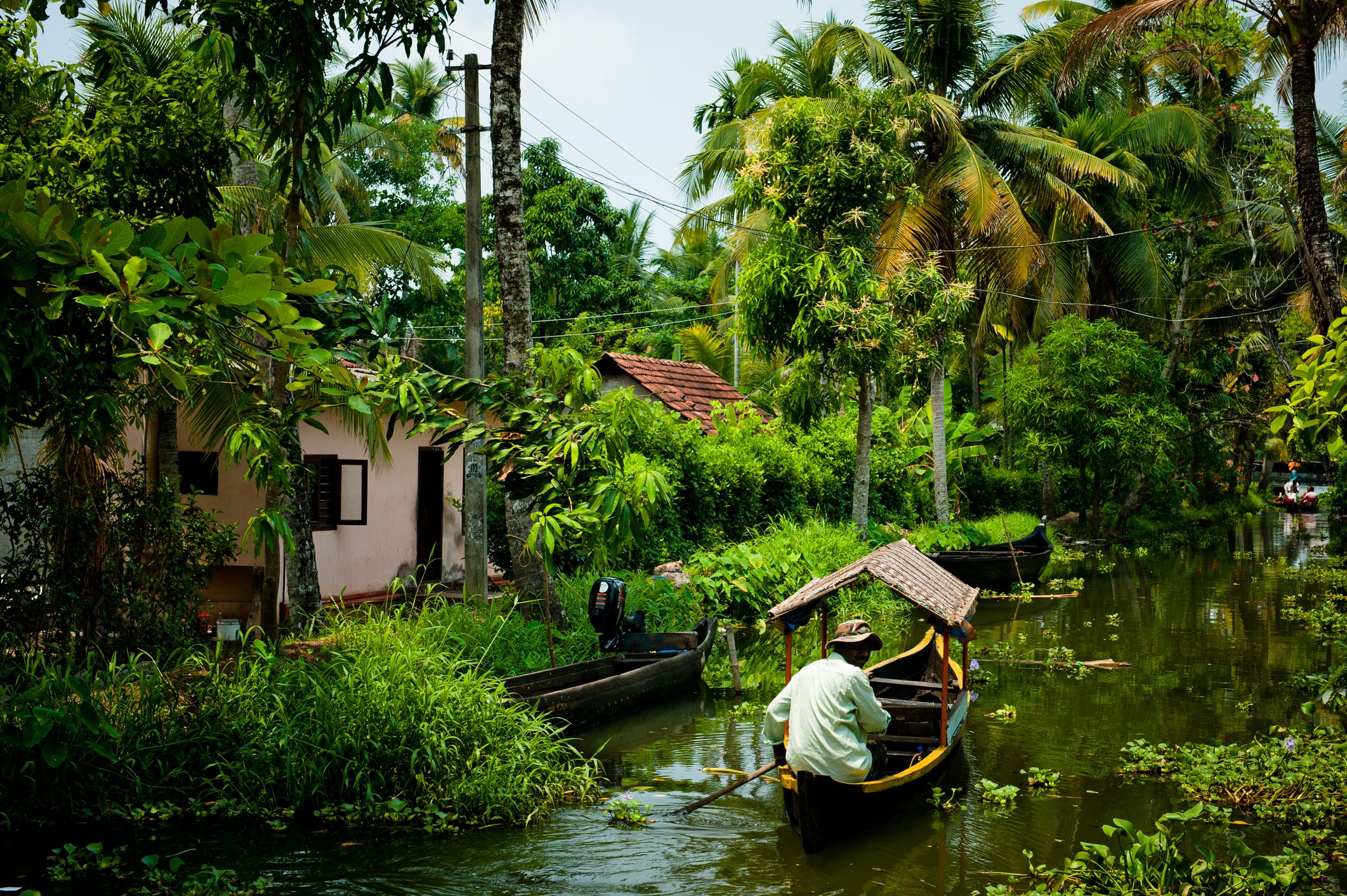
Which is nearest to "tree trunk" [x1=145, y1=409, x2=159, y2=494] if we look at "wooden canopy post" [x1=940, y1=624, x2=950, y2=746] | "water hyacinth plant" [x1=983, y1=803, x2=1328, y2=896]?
"wooden canopy post" [x1=940, y1=624, x2=950, y2=746]

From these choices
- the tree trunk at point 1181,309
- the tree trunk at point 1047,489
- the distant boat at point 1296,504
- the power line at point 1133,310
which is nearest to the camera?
the power line at point 1133,310

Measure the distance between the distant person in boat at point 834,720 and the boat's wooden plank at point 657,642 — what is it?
4728 mm

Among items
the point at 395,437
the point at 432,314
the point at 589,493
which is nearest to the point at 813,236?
the point at 395,437

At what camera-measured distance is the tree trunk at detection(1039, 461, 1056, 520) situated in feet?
96.9

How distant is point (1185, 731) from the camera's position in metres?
10.0

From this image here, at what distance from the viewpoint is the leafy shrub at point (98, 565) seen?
8.73m

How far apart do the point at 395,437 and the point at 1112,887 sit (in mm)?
13525

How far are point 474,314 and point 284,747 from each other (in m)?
6.05

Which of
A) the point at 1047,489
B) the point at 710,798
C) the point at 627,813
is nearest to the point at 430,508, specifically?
the point at 627,813

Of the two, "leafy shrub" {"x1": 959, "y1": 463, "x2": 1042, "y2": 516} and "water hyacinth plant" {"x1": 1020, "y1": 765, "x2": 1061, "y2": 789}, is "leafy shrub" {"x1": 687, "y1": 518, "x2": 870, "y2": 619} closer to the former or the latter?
"water hyacinth plant" {"x1": 1020, "y1": 765, "x2": 1061, "y2": 789}

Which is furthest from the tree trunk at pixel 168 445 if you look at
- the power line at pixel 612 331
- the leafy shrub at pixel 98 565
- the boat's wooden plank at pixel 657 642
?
the power line at pixel 612 331

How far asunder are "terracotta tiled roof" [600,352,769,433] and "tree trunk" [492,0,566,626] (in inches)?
387

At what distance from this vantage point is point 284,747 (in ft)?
24.4

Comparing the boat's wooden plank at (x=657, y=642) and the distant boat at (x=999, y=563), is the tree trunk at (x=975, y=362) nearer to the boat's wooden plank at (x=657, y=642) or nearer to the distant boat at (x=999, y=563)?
the distant boat at (x=999, y=563)
